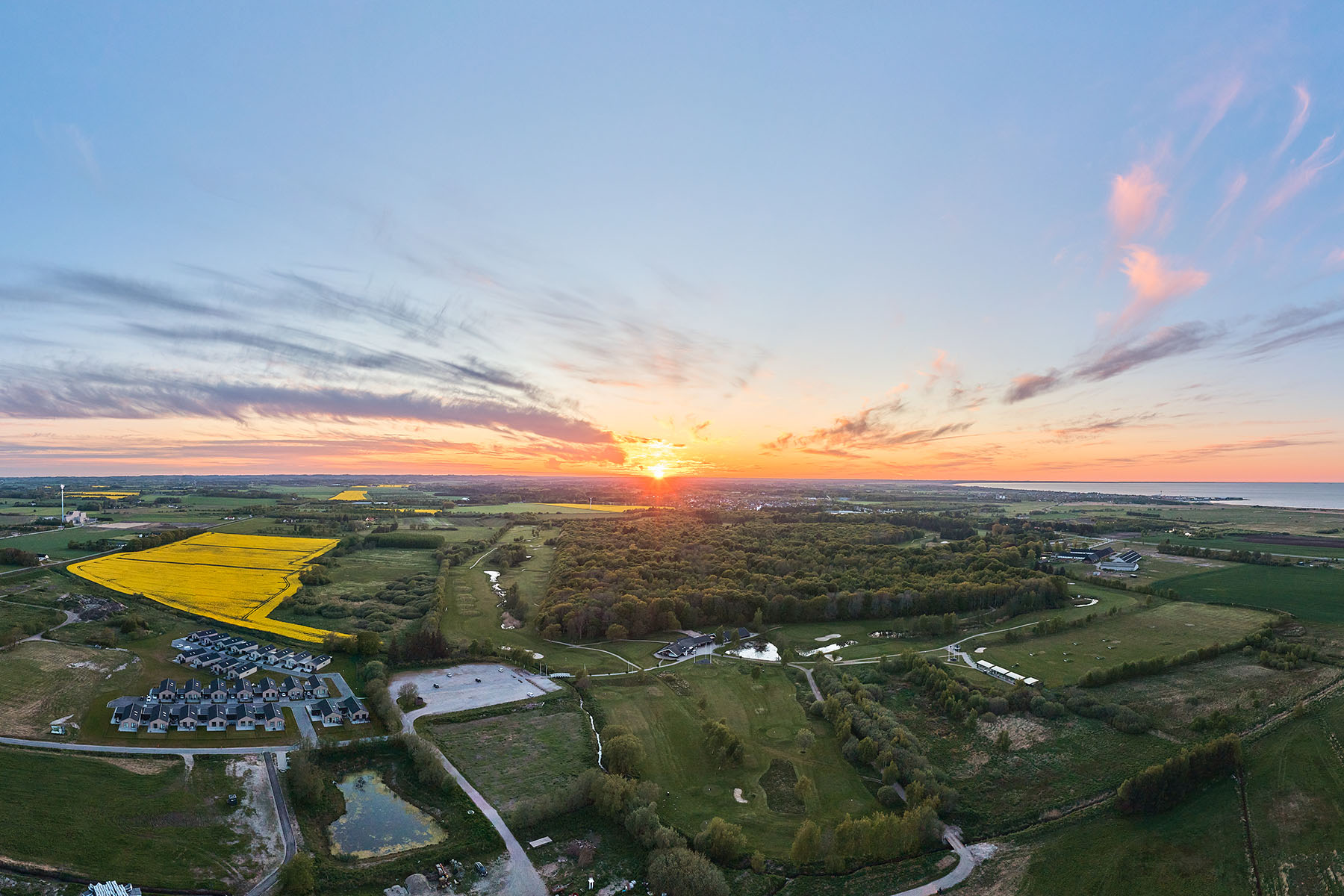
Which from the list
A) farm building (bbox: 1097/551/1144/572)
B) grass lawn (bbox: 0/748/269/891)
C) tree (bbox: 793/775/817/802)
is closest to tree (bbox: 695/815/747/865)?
tree (bbox: 793/775/817/802)

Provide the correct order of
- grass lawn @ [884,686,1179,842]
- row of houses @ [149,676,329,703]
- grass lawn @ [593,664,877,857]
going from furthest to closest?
1. row of houses @ [149,676,329,703]
2. grass lawn @ [884,686,1179,842]
3. grass lawn @ [593,664,877,857]

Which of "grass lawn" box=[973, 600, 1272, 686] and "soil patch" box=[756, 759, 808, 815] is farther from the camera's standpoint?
"grass lawn" box=[973, 600, 1272, 686]

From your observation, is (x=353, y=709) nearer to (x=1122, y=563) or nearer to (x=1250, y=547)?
(x=1122, y=563)

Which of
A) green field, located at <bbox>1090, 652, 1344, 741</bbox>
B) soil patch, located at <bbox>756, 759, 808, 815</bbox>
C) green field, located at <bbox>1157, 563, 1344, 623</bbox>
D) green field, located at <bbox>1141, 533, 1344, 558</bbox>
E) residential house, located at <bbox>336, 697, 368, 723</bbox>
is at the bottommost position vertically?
soil patch, located at <bbox>756, 759, 808, 815</bbox>

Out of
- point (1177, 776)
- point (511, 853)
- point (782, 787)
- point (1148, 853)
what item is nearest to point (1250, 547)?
point (1177, 776)

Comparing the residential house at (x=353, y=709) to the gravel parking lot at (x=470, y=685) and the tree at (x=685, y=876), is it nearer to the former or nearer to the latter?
the gravel parking lot at (x=470, y=685)

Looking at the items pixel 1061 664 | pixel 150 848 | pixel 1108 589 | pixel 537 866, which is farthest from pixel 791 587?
pixel 150 848

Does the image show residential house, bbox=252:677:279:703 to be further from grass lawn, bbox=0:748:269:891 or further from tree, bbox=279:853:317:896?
tree, bbox=279:853:317:896
